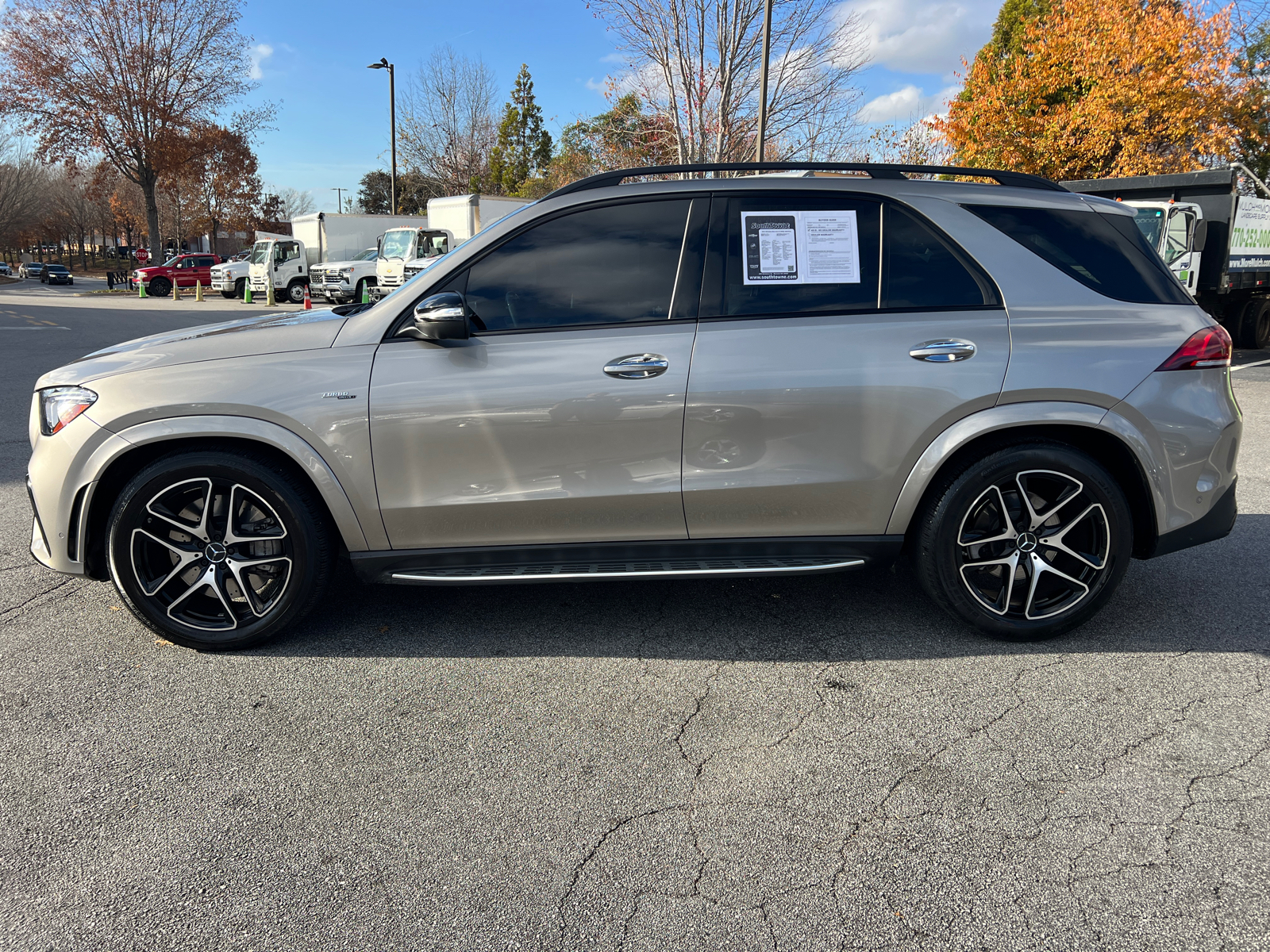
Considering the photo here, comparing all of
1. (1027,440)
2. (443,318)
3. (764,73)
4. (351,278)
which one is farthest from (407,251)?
(1027,440)

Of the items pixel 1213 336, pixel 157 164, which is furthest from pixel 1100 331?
pixel 157 164

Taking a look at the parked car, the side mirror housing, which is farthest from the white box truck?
the parked car

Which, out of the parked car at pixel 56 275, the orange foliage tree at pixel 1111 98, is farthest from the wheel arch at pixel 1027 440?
the parked car at pixel 56 275

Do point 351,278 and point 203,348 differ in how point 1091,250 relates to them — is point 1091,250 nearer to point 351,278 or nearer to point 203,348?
point 203,348

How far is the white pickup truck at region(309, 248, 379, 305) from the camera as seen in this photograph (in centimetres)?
2562

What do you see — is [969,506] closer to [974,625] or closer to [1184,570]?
[974,625]

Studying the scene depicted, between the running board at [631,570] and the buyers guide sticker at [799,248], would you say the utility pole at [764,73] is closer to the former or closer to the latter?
the buyers guide sticker at [799,248]

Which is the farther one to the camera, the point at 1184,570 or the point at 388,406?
the point at 1184,570

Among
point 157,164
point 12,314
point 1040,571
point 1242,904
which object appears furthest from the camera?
point 157,164

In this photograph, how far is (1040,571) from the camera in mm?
3521

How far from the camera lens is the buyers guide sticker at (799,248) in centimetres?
346

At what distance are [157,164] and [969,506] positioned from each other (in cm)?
4677

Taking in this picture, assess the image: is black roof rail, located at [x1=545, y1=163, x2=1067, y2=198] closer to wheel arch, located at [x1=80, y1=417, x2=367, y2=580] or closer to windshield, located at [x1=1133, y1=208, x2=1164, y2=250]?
wheel arch, located at [x1=80, y1=417, x2=367, y2=580]

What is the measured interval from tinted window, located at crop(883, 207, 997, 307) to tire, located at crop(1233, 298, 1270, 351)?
50.8 feet
